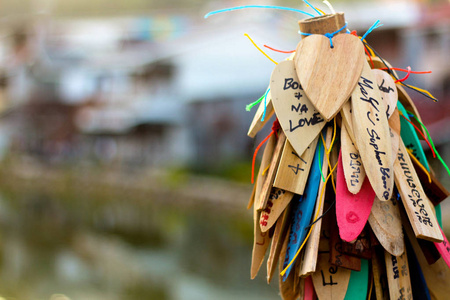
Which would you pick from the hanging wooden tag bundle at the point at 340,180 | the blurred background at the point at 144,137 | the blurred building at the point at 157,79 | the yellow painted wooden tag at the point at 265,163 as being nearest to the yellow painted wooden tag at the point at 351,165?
the hanging wooden tag bundle at the point at 340,180

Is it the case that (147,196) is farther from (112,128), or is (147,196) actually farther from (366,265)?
(366,265)

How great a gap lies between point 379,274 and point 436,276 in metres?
0.13

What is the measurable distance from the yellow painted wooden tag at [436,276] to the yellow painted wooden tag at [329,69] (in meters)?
0.30

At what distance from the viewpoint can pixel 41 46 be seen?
41.6 ft

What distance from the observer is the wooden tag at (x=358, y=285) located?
2.46 feet

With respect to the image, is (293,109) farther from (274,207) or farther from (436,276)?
(436,276)

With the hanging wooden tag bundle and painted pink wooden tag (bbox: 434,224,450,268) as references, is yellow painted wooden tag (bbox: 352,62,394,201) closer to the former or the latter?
the hanging wooden tag bundle

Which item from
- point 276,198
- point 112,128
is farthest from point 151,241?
point 112,128

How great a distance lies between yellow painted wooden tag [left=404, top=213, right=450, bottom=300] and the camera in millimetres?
807

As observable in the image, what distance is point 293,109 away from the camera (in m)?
0.75

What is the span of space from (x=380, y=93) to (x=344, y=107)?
0.07m

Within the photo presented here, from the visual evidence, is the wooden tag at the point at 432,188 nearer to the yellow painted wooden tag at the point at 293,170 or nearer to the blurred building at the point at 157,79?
the yellow painted wooden tag at the point at 293,170

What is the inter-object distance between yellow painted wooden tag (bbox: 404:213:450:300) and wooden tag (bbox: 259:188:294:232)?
0.79 feet

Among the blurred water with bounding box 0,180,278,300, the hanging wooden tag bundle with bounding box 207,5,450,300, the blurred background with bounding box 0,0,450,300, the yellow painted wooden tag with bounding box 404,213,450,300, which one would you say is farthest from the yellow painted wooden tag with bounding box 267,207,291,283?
the blurred water with bounding box 0,180,278,300
